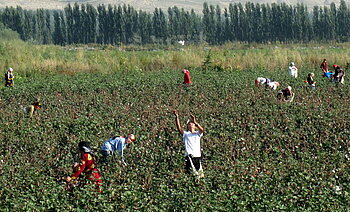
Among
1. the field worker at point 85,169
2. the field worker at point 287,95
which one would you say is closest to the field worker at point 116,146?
the field worker at point 85,169

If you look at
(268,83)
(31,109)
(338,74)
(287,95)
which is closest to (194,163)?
(31,109)

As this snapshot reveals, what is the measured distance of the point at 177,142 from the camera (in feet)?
46.4

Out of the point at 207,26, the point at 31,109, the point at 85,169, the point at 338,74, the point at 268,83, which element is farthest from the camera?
the point at 207,26

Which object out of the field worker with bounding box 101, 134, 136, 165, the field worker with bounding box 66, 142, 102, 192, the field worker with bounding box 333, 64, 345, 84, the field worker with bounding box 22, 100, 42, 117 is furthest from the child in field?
the field worker with bounding box 66, 142, 102, 192

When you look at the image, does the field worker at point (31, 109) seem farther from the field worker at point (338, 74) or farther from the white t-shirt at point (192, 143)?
the field worker at point (338, 74)

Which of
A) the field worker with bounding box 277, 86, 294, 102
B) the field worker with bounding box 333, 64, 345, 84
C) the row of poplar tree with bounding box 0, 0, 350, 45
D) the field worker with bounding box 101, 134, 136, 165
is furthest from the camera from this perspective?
the row of poplar tree with bounding box 0, 0, 350, 45

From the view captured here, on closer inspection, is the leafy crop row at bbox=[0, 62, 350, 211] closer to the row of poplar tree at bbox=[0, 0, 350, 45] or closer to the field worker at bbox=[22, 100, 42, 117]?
the field worker at bbox=[22, 100, 42, 117]

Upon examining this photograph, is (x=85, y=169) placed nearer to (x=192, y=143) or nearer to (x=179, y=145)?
(x=192, y=143)

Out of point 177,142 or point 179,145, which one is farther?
point 177,142

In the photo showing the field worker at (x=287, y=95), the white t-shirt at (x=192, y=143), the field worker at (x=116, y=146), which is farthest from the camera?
the field worker at (x=287, y=95)

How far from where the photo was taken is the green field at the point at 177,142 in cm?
971

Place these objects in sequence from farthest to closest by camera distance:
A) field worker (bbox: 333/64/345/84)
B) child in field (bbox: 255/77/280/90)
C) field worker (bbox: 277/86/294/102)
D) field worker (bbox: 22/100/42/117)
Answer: field worker (bbox: 333/64/345/84) < child in field (bbox: 255/77/280/90) < field worker (bbox: 277/86/294/102) < field worker (bbox: 22/100/42/117)

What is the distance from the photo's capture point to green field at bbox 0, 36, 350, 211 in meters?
9.71

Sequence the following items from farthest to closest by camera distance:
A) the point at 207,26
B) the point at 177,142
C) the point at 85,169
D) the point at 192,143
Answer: the point at 207,26, the point at 177,142, the point at 192,143, the point at 85,169
